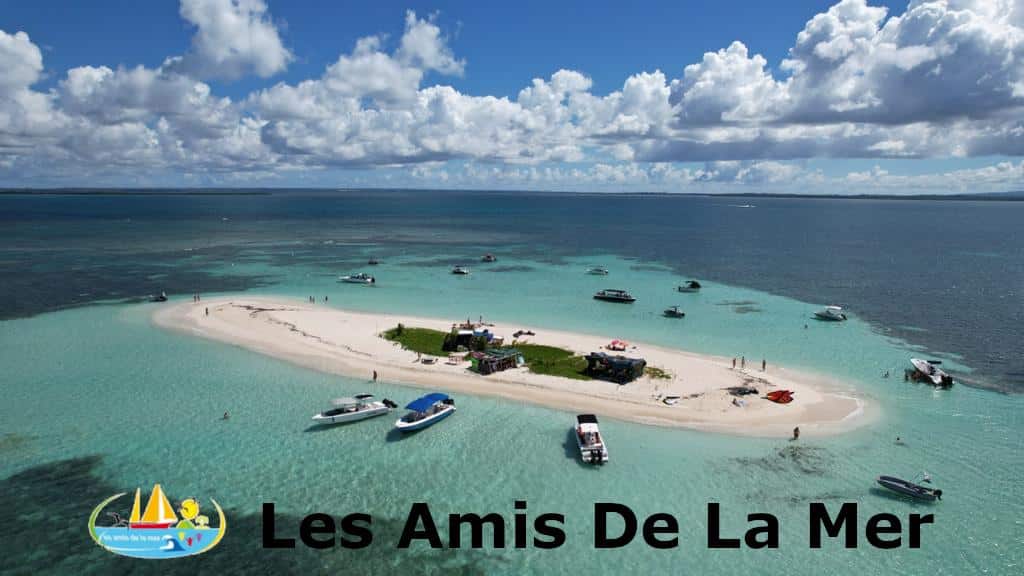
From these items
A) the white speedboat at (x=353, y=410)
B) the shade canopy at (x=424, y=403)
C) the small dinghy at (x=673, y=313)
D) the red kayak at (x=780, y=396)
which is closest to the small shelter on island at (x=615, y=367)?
the red kayak at (x=780, y=396)

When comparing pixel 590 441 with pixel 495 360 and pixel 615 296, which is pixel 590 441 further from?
pixel 615 296

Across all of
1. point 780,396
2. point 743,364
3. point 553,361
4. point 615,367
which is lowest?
point 780,396

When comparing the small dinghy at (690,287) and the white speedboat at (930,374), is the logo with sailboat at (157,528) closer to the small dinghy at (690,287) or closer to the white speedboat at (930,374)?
the white speedboat at (930,374)

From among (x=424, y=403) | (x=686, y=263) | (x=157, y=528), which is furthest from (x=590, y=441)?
(x=686, y=263)

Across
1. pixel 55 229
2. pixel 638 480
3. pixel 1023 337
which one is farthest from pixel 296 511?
pixel 55 229

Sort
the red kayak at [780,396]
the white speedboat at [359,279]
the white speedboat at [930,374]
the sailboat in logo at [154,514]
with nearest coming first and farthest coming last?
1. the sailboat in logo at [154,514]
2. the red kayak at [780,396]
3. the white speedboat at [930,374]
4. the white speedboat at [359,279]

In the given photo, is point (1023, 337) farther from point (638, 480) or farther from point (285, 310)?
point (285, 310)

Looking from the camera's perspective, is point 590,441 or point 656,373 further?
point 656,373
